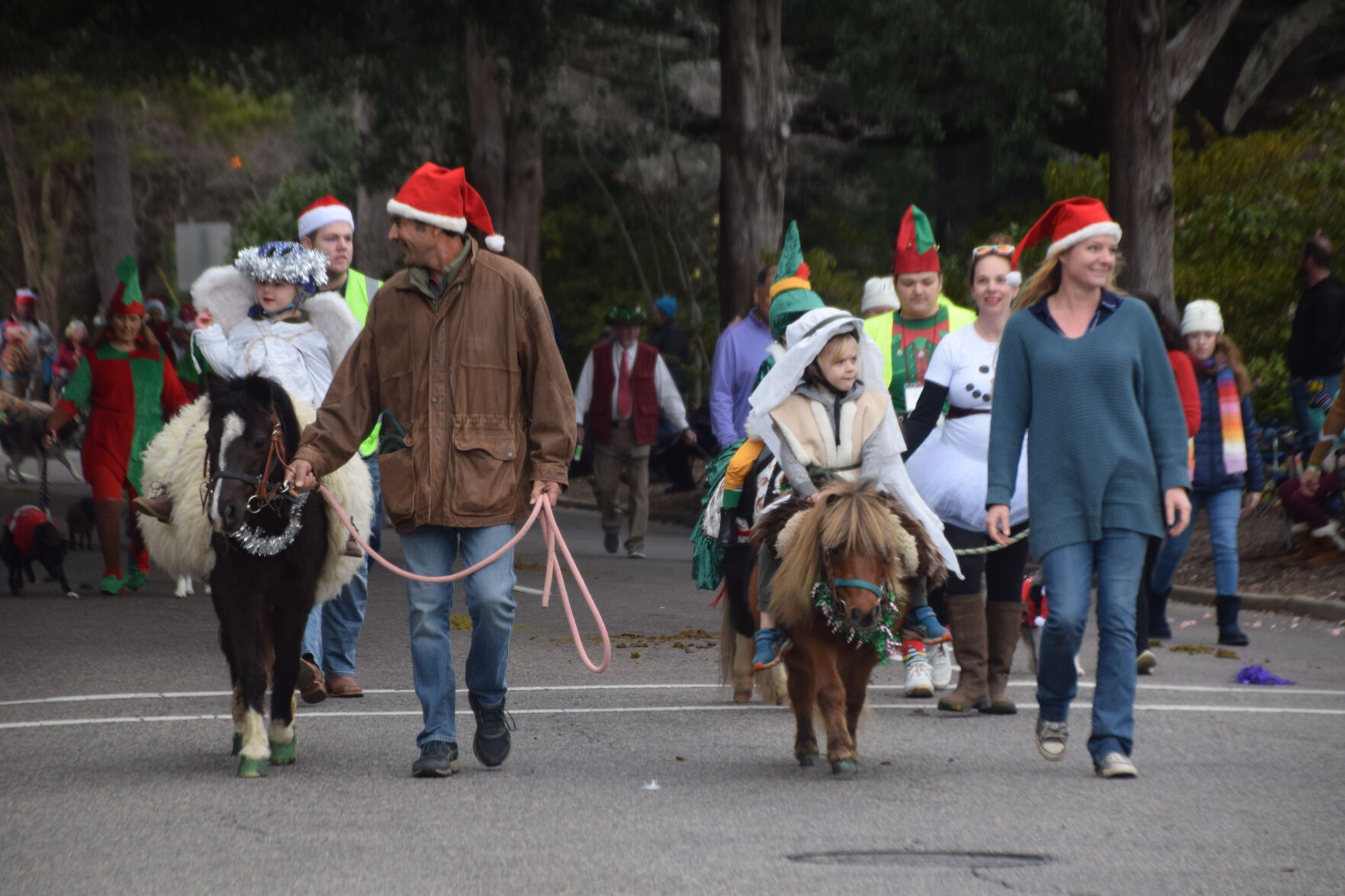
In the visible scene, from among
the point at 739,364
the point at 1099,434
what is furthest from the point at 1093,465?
the point at 739,364

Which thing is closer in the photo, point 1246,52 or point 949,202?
point 1246,52

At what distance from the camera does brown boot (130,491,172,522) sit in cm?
812

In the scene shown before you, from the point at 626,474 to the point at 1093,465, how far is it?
38.6 feet

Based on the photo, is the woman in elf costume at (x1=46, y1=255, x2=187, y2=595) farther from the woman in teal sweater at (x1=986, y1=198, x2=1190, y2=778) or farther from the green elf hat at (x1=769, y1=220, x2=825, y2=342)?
the woman in teal sweater at (x1=986, y1=198, x2=1190, y2=778)

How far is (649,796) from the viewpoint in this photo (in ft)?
23.6

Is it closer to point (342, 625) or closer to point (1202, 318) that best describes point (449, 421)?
point (342, 625)

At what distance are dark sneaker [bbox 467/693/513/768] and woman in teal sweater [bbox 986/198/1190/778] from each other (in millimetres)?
2014

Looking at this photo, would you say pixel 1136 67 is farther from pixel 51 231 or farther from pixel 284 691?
pixel 51 231

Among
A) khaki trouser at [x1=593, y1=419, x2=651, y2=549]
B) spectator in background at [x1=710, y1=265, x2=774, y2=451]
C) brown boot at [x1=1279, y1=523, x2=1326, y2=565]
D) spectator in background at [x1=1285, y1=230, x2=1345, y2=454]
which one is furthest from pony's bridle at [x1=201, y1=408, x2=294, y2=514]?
spectator in background at [x1=1285, y1=230, x2=1345, y2=454]

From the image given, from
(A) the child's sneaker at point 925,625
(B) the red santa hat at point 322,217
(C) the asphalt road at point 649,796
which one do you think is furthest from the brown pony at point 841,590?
(B) the red santa hat at point 322,217

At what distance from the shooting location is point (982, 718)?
920cm

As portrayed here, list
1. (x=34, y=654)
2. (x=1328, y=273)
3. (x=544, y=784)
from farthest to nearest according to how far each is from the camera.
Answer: (x=1328, y=273) → (x=34, y=654) → (x=544, y=784)

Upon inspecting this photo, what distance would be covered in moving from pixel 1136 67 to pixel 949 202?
12.6 meters

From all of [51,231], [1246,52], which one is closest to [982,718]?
[1246,52]
